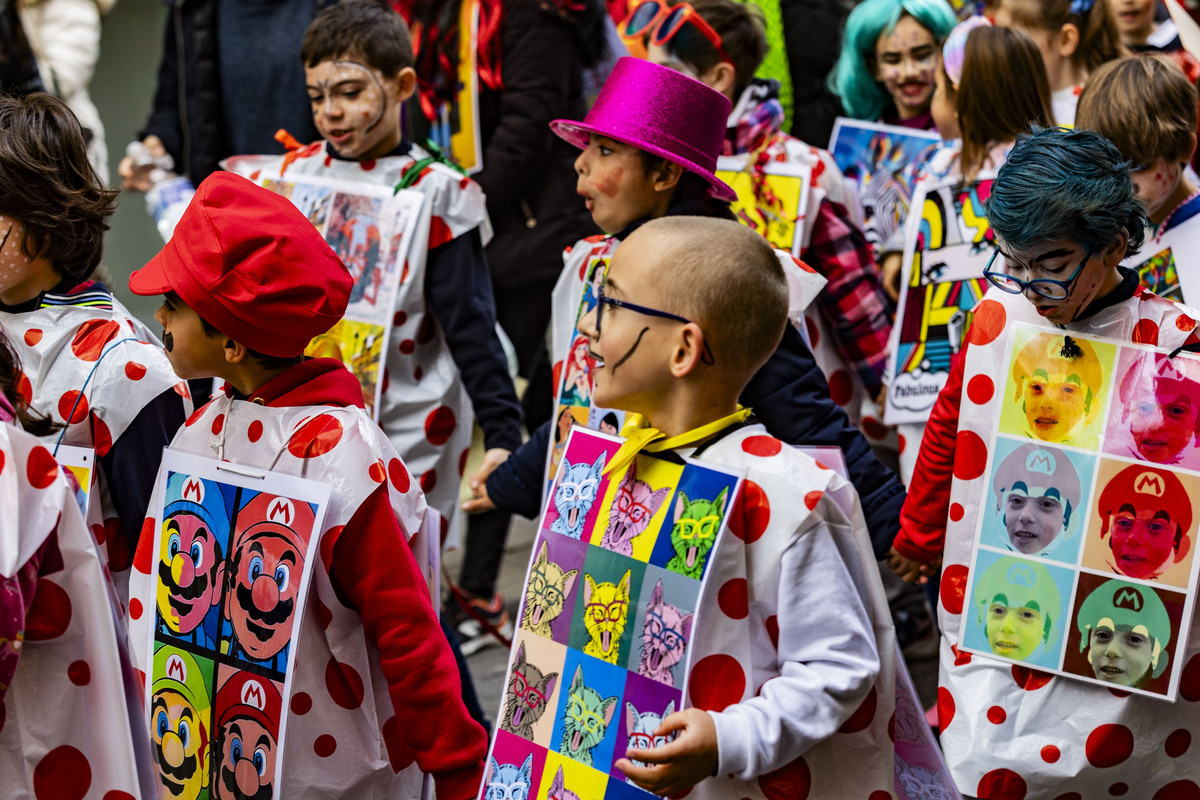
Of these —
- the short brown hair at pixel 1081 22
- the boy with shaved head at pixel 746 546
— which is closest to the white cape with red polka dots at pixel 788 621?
the boy with shaved head at pixel 746 546

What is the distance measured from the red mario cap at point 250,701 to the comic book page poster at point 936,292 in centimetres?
206

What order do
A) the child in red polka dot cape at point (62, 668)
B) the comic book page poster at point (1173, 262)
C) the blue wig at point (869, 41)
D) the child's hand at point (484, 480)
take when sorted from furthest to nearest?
the blue wig at point (869, 41), the child's hand at point (484, 480), the comic book page poster at point (1173, 262), the child in red polka dot cape at point (62, 668)

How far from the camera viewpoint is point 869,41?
14.8 feet

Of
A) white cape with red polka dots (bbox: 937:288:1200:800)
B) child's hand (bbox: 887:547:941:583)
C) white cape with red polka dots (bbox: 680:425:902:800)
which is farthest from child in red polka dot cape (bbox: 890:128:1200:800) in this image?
white cape with red polka dots (bbox: 680:425:902:800)

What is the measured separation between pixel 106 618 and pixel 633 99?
5.11 feet

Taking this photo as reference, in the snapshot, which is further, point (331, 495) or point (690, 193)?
point (690, 193)

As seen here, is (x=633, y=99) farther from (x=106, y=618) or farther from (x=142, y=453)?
(x=106, y=618)

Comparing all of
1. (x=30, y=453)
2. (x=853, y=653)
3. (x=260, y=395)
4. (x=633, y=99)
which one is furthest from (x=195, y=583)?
(x=633, y=99)

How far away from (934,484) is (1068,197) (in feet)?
2.13

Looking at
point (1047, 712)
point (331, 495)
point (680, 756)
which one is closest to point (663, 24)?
point (331, 495)

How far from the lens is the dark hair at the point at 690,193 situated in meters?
2.76

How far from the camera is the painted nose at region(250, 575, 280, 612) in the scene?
206 centimetres

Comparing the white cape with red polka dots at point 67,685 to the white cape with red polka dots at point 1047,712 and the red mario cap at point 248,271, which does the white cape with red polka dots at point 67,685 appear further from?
the white cape with red polka dots at point 1047,712

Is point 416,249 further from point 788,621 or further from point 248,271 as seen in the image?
point 788,621
